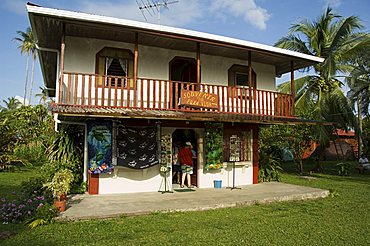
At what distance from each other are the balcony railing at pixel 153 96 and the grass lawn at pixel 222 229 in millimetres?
3355

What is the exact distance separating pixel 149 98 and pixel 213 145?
111 inches

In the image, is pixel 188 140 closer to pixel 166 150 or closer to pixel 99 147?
pixel 166 150

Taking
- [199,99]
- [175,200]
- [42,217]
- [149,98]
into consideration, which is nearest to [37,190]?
[42,217]

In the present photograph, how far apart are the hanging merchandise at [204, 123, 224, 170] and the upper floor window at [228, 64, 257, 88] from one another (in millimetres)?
2117

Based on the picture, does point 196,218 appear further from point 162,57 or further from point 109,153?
point 162,57

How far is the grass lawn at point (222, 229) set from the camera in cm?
540

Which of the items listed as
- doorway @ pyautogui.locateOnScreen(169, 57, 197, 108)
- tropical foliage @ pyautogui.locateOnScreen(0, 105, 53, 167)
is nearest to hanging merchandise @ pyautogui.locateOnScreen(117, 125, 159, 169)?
doorway @ pyautogui.locateOnScreen(169, 57, 197, 108)

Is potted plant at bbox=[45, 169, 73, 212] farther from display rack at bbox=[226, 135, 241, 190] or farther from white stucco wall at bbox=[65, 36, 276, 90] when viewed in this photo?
display rack at bbox=[226, 135, 241, 190]

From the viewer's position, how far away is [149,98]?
927 centimetres

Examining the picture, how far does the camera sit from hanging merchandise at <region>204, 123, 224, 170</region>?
34.7 ft

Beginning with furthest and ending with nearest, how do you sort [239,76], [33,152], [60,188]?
[33,152], [239,76], [60,188]

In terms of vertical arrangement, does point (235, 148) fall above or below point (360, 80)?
below

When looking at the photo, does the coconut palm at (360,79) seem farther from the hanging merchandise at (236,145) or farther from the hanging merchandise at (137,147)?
the hanging merchandise at (137,147)

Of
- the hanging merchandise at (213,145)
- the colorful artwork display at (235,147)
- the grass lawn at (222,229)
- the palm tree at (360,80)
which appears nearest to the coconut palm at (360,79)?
the palm tree at (360,80)
